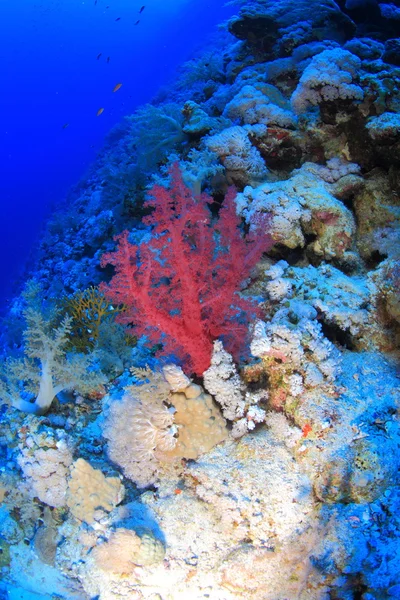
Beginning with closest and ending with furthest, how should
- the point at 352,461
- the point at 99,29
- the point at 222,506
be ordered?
the point at 352,461, the point at 222,506, the point at 99,29

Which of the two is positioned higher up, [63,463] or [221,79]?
[221,79]

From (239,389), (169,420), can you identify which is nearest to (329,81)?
(239,389)

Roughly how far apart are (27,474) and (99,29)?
4220 inches

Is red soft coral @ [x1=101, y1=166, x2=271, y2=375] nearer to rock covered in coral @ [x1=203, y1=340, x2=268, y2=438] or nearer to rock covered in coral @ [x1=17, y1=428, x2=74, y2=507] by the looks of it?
rock covered in coral @ [x1=203, y1=340, x2=268, y2=438]

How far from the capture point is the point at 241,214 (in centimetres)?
442

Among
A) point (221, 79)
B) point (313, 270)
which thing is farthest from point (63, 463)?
point (221, 79)

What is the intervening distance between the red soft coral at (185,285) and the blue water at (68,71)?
51.5 m

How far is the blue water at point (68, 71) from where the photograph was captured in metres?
55.0

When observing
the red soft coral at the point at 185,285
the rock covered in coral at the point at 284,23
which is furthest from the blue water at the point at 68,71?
the red soft coral at the point at 185,285

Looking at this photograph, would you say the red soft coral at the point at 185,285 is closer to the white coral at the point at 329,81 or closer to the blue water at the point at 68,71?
the white coral at the point at 329,81

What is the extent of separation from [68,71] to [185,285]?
97455mm

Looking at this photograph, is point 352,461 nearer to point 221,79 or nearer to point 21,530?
point 21,530

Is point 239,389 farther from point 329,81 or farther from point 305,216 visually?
point 329,81

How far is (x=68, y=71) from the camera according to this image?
3095 inches
